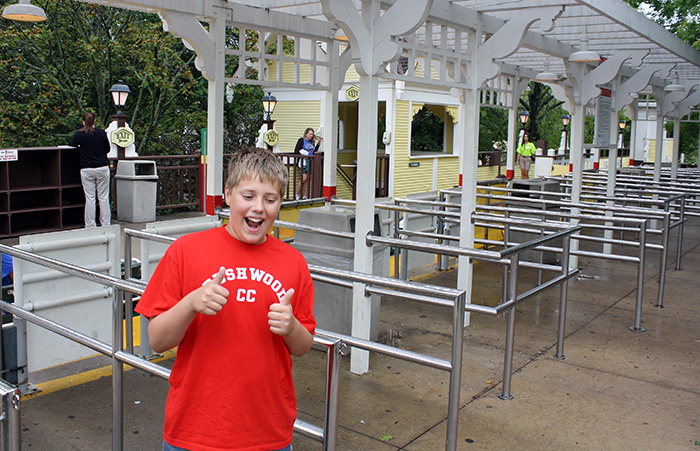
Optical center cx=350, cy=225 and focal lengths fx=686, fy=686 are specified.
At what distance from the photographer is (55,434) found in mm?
4020

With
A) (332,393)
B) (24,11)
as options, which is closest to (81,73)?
(24,11)

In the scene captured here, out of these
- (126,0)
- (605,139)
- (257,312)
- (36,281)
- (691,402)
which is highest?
(126,0)

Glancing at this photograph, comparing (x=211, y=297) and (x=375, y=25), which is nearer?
(x=211, y=297)

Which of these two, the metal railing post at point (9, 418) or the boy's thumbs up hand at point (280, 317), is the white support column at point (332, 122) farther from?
the metal railing post at point (9, 418)

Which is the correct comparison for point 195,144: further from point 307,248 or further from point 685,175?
point 307,248

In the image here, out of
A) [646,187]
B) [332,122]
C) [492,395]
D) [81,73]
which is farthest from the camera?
[81,73]

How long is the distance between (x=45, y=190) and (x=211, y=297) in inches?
446

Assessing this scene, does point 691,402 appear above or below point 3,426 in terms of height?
below

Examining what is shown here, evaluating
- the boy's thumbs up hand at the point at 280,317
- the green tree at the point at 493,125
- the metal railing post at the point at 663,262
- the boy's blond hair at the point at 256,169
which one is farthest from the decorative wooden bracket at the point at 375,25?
the green tree at the point at 493,125

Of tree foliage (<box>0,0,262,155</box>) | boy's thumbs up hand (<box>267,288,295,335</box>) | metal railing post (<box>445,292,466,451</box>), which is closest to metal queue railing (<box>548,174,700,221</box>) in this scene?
metal railing post (<box>445,292,466,451</box>)

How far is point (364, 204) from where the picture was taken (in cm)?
521

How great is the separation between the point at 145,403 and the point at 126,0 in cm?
353

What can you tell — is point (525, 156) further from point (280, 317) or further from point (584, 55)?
point (280, 317)

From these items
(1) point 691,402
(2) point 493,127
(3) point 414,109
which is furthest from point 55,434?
(2) point 493,127
